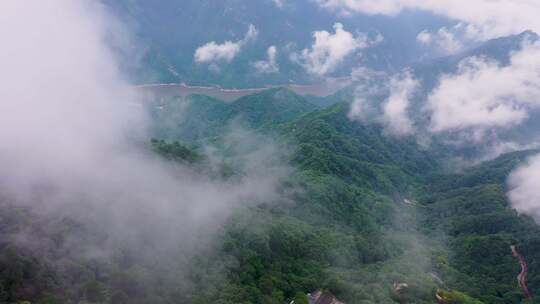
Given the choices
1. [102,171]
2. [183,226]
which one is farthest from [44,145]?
[183,226]

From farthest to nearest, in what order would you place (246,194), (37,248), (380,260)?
(246,194)
(380,260)
(37,248)

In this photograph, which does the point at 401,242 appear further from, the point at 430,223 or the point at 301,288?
the point at 301,288

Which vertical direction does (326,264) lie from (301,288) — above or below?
above

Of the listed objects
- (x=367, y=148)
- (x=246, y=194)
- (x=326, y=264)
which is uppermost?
(x=367, y=148)

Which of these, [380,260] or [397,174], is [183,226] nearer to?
[380,260]

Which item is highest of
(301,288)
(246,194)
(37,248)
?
(246,194)

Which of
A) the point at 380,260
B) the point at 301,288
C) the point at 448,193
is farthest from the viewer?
the point at 448,193

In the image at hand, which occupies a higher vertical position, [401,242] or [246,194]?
[401,242]

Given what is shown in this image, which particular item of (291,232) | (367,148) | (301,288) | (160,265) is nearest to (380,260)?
(291,232)

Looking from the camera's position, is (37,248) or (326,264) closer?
(37,248)
